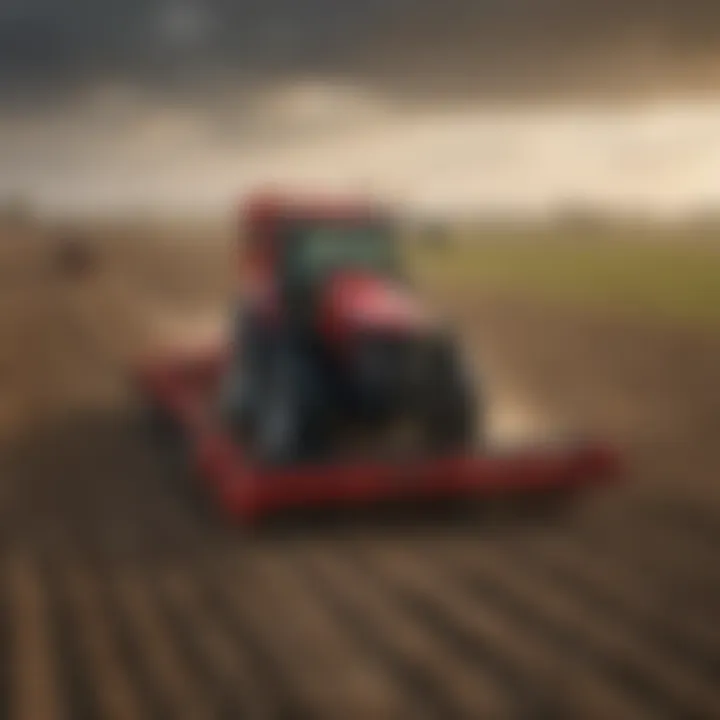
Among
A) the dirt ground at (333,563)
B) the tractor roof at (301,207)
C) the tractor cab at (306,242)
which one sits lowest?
the dirt ground at (333,563)

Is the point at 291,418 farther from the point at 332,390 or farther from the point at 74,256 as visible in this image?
the point at 74,256

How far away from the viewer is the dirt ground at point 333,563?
1.22m

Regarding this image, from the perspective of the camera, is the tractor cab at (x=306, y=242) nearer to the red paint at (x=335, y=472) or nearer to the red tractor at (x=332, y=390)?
the red tractor at (x=332, y=390)

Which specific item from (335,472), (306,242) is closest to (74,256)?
(306,242)

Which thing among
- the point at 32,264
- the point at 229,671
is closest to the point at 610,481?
the point at 229,671

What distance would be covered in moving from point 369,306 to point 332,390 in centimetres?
12

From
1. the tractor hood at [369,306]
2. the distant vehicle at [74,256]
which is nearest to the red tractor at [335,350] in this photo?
the tractor hood at [369,306]

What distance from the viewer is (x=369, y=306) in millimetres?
1415

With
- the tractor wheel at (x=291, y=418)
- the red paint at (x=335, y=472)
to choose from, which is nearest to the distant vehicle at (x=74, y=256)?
the red paint at (x=335, y=472)

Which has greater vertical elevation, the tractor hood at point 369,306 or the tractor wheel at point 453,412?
the tractor hood at point 369,306

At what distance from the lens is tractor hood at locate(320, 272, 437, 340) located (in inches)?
55.4

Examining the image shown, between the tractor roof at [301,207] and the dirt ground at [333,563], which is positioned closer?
the dirt ground at [333,563]

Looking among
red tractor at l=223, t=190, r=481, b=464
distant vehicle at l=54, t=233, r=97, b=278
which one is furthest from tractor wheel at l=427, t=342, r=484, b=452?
distant vehicle at l=54, t=233, r=97, b=278

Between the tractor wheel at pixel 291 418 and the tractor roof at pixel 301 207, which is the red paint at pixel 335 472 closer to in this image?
the tractor wheel at pixel 291 418
